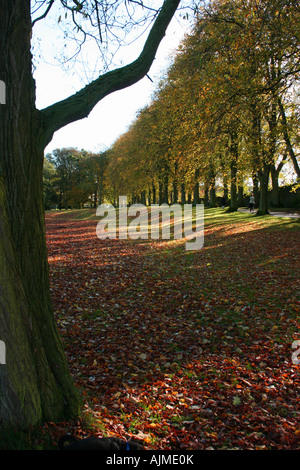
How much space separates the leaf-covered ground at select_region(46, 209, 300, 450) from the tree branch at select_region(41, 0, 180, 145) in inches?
118

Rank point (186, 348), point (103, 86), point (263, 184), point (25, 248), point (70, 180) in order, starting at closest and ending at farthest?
point (25, 248) < point (103, 86) < point (186, 348) < point (263, 184) < point (70, 180)

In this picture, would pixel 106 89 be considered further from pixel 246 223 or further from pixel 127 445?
pixel 246 223

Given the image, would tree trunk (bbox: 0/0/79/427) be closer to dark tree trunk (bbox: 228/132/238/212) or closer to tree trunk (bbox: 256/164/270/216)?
dark tree trunk (bbox: 228/132/238/212)

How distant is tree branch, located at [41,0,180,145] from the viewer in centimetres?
326

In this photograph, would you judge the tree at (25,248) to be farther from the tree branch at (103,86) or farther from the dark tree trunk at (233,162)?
the dark tree trunk at (233,162)

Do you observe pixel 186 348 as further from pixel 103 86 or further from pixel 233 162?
pixel 233 162

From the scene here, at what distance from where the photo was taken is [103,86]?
11.5 ft

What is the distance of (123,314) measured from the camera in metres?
7.01

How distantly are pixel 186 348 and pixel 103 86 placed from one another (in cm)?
430

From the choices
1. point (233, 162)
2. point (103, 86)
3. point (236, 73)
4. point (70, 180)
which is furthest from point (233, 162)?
point (70, 180)

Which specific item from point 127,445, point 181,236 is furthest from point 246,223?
point 127,445

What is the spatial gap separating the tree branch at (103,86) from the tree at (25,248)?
13 millimetres

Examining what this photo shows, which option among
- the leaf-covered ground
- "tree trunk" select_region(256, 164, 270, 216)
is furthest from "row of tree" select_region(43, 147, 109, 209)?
the leaf-covered ground

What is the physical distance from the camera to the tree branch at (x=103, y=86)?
3.26 m
